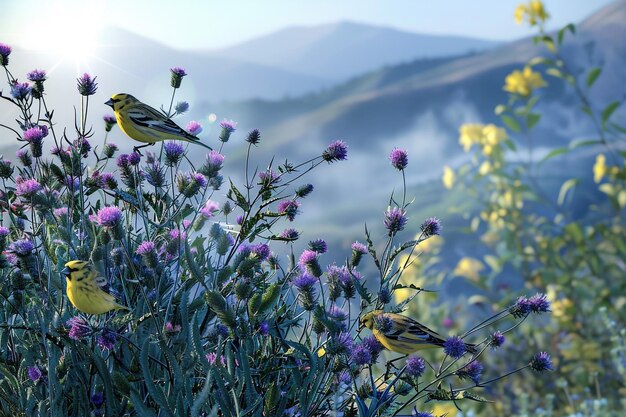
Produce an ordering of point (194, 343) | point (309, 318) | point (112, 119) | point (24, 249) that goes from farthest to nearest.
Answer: point (112, 119)
point (309, 318)
point (24, 249)
point (194, 343)

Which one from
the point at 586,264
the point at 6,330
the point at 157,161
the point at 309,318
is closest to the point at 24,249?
the point at 6,330

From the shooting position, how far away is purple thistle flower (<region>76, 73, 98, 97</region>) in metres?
1.40

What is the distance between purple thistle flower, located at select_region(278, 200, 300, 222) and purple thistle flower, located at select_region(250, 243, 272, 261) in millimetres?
58

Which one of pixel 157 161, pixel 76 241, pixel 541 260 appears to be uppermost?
pixel 541 260

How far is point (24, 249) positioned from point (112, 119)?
428 millimetres

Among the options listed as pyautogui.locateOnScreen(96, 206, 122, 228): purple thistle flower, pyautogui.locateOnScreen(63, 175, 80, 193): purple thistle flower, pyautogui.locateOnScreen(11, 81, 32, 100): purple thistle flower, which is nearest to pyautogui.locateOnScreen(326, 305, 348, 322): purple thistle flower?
pyautogui.locateOnScreen(96, 206, 122, 228): purple thistle flower

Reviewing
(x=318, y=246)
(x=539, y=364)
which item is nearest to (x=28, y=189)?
(x=318, y=246)

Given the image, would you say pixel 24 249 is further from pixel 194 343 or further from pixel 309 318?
pixel 309 318

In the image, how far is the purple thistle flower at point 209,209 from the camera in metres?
1.45

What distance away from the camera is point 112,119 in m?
1.56

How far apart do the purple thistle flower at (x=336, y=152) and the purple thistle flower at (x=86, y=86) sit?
0.41 metres

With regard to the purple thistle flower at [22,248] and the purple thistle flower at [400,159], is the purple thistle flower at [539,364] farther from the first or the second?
the purple thistle flower at [22,248]

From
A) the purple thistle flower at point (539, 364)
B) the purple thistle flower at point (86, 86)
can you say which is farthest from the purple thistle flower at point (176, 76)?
the purple thistle flower at point (539, 364)

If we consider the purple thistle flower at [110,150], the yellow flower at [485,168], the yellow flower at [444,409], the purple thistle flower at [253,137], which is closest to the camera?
the purple thistle flower at [253,137]
